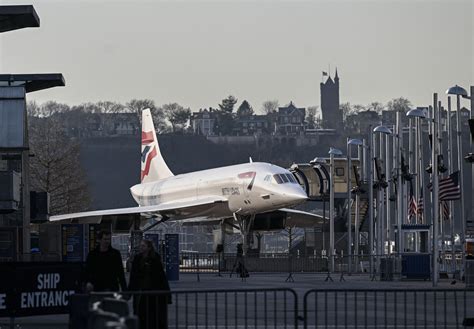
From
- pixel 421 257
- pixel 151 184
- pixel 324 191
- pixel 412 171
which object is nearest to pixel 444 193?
pixel 421 257

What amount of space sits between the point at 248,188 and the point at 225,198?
258 centimetres

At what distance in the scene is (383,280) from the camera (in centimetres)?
4706

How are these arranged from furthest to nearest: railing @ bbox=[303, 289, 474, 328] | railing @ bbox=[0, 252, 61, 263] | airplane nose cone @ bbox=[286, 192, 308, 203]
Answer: airplane nose cone @ bbox=[286, 192, 308, 203] → railing @ bbox=[0, 252, 61, 263] → railing @ bbox=[303, 289, 474, 328]

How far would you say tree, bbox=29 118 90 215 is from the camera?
9075 cm

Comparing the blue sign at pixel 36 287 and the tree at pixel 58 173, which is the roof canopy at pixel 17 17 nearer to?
the blue sign at pixel 36 287

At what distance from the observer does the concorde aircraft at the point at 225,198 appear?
61625 mm

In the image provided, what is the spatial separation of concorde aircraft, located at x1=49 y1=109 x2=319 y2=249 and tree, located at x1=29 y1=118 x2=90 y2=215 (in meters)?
8.62

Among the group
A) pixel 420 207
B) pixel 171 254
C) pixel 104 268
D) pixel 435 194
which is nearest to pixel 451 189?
pixel 435 194

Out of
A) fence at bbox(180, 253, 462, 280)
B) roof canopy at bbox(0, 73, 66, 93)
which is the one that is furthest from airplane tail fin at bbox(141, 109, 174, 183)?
roof canopy at bbox(0, 73, 66, 93)

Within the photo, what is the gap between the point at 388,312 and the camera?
2600 cm

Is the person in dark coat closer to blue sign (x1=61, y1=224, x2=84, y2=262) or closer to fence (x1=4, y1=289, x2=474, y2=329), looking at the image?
fence (x1=4, y1=289, x2=474, y2=329)

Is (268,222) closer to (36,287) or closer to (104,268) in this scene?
(36,287)

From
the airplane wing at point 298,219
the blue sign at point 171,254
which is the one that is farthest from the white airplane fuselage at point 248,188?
the blue sign at point 171,254

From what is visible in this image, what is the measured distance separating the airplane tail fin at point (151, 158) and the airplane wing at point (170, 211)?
11.9m
